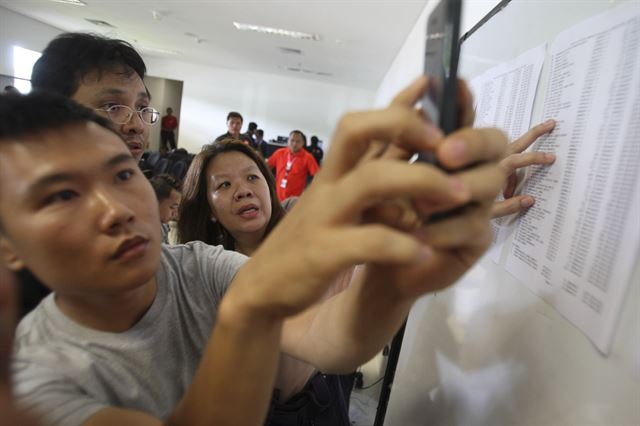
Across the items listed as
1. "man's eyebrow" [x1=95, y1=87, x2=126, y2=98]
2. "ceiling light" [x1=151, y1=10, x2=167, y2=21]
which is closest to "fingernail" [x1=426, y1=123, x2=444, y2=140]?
"man's eyebrow" [x1=95, y1=87, x2=126, y2=98]

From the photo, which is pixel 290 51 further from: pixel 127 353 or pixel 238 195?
pixel 127 353

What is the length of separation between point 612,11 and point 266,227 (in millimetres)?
1243

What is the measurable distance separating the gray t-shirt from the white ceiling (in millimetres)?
3135

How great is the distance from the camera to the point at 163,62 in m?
9.48

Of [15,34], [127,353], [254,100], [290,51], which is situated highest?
[290,51]

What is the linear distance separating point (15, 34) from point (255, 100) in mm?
5038

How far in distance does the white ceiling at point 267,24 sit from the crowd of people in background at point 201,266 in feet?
10.4

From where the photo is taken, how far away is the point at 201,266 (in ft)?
2.51

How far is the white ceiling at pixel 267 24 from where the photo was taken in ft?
11.9

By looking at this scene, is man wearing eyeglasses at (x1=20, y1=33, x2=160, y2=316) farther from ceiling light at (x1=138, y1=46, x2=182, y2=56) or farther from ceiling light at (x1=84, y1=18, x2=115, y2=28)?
ceiling light at (x1=138, y1=46, x2=182, y2=56)

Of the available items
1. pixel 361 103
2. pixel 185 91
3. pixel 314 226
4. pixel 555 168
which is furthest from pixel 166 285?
pixel 185 91

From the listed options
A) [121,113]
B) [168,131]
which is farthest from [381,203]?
[168,131]

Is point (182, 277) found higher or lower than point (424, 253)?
lower

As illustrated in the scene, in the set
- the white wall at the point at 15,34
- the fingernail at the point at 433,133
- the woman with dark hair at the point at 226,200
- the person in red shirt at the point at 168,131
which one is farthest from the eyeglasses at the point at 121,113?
the person in red shirt at the point at 168,131
